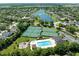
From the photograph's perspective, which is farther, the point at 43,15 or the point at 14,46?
the point at 43,15

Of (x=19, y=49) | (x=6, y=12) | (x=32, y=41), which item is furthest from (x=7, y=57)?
(x=6, y=12)

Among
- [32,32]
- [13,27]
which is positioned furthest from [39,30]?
[13,27]

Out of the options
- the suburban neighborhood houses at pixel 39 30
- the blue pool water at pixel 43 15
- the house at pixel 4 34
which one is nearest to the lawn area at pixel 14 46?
the suburban neighborhood houses at pixel 39 30

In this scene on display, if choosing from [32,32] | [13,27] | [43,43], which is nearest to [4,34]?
[13,27]

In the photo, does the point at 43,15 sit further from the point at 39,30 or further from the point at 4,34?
the point at 4,34

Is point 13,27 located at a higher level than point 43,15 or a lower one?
lower

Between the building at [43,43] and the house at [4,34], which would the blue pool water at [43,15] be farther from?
the house at [4,34]

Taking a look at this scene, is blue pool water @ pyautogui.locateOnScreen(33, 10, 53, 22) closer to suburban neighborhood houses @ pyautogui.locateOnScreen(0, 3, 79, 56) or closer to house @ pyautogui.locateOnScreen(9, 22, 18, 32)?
suburban neighborhood houses @ pyautogui.locateOnScreen(0, 3, 79, 56)

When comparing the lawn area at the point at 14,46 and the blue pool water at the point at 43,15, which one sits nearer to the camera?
the lawn area at the point at 14,46

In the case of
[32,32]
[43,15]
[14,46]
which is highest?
[43,15]
